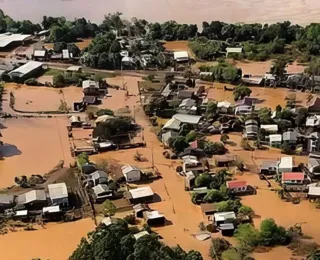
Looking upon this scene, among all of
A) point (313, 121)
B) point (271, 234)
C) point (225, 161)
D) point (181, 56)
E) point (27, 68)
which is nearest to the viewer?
point (271, 234)

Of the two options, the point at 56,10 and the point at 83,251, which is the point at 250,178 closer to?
the point at 83,251

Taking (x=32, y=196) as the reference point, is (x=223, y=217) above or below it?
below

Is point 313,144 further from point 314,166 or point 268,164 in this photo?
point 268,164

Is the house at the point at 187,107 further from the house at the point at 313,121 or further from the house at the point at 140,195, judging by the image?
the house at the point at 140,195

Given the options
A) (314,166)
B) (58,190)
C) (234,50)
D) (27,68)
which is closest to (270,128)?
(314,166)

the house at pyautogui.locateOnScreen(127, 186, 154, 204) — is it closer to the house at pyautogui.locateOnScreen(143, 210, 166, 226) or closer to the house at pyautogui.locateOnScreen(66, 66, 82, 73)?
the house at pyautogui.locateOnScreen(143, 210, 166, 226)

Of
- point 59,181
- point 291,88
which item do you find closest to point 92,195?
point 59,181

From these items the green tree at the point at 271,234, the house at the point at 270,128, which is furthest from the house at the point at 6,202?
the house at the point at 270,128
